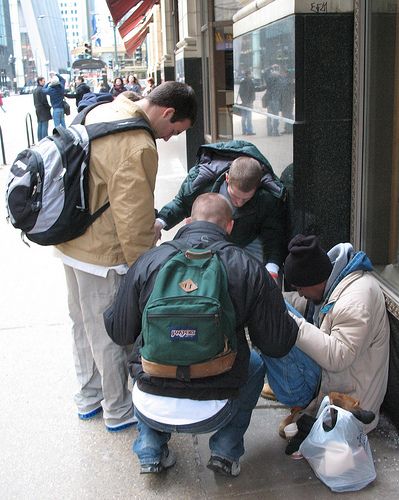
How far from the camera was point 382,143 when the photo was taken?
384 centimetres

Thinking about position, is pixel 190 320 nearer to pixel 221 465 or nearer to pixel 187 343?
pixel 187 343

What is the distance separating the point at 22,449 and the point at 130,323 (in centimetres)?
116

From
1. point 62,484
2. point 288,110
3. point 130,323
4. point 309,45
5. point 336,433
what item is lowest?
point 62,484

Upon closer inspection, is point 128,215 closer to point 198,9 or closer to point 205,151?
point 205,151

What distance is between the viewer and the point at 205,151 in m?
4.25

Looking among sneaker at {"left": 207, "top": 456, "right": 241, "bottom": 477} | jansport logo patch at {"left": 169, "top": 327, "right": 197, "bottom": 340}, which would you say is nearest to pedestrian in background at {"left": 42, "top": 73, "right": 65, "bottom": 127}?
sneaker at {"left": 207, "top": 456, "right": 241, "bottom": 477}

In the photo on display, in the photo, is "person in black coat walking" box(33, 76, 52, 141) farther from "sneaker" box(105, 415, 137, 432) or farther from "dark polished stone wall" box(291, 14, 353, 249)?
"sneaker" box(105, 415, 137, 432)

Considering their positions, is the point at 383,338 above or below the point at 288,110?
below

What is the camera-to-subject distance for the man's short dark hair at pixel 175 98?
3229mm

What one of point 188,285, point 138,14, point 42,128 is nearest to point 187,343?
point 188,285

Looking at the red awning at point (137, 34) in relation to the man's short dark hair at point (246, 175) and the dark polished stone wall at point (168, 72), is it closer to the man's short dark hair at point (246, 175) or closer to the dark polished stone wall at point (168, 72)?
the dark polished stone wall at point (168, 72)

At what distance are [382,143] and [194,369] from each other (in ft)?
6.73

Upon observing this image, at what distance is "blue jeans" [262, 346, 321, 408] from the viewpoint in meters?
3.14

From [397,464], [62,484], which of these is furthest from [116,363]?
[397,464]
